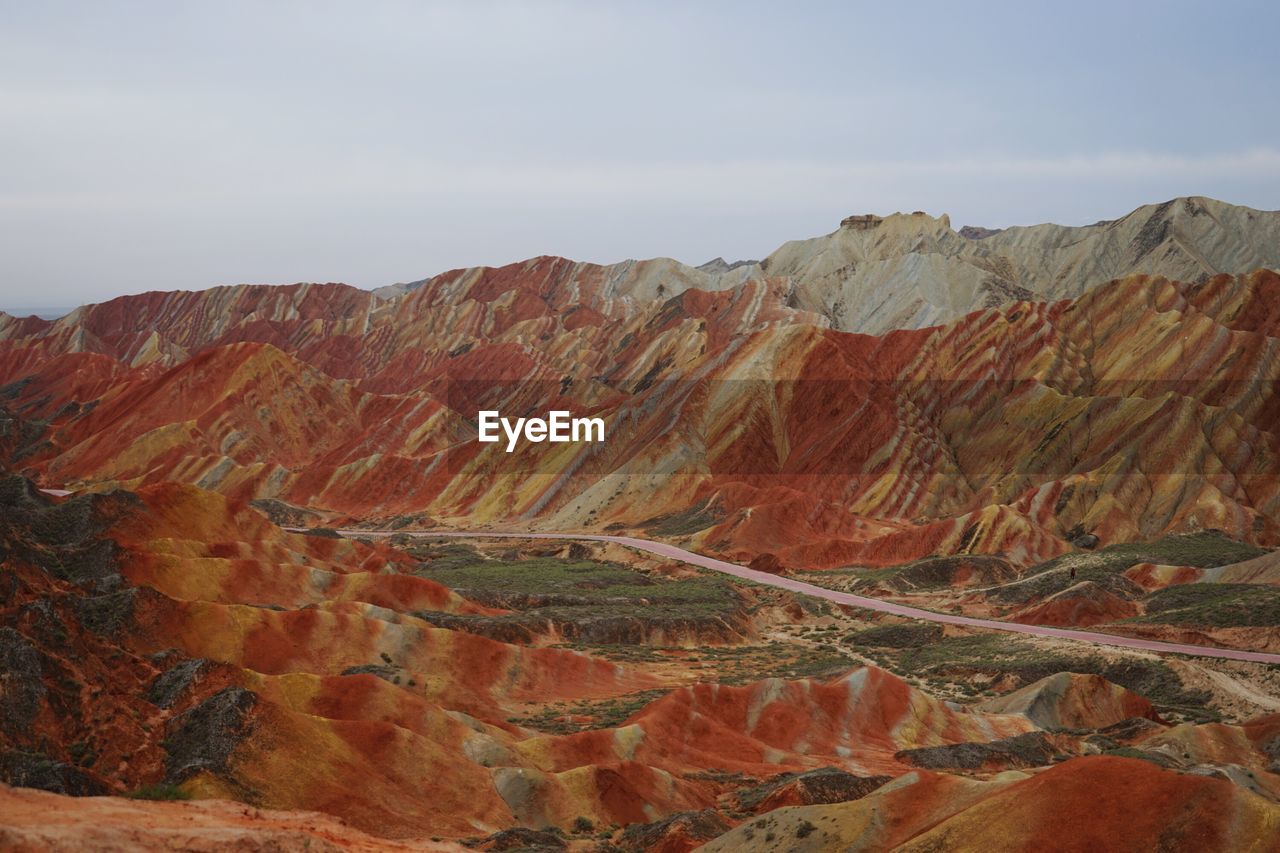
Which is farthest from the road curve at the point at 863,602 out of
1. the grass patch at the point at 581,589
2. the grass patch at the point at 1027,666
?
the grass patch at the point at 581,589

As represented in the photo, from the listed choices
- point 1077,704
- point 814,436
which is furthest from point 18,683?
point 814,436

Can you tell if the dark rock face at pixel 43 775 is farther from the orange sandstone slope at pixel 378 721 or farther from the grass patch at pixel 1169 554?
the grass patch at pixel 1169 554

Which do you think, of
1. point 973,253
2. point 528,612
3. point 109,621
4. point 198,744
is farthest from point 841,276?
point 198,744

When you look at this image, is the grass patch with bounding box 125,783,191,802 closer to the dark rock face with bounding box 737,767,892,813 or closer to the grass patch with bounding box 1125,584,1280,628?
the dark rock face with bounding box 737,767,892,813

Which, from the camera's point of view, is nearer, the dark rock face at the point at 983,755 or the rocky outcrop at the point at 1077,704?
the dark rock face at the point at 983,755

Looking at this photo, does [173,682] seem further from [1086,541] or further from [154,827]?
[1086,541]

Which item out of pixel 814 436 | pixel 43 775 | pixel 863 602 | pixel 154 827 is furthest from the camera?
pixel 814 436

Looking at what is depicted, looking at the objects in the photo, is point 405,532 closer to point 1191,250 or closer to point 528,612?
point 528,612
